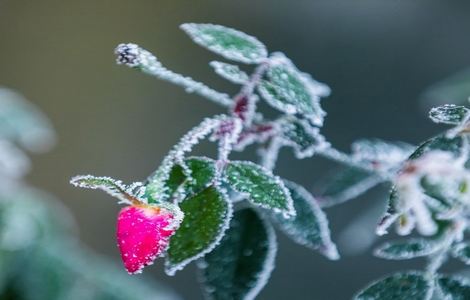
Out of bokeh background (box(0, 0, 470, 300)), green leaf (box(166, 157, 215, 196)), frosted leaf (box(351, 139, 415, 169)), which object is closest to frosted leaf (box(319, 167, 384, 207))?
frosted leaf (box(351, 139, 415, 169))

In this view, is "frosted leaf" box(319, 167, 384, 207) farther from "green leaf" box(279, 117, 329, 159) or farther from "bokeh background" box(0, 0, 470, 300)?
"bokeh background" box(0, 0, 470, 300)

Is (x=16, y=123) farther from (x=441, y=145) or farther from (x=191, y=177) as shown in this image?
(x=441, y=145)

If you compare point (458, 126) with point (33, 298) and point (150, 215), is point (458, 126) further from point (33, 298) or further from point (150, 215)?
point (33, 298)

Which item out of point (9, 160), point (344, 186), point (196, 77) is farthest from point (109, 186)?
point (196, 77)

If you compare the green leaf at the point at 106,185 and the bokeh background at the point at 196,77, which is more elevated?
the bokeh background at the point at 196,77

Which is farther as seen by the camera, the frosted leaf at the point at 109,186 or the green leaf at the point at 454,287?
the green leaf at the point at 454,287

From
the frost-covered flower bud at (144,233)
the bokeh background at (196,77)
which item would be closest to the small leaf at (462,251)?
the frost-covered flower bud at (144,233)

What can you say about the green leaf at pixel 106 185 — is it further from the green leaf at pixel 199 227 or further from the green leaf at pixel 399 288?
the green leaf at pixel 399 288
